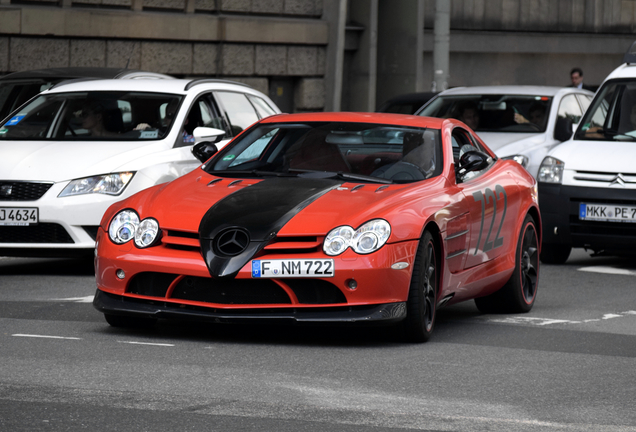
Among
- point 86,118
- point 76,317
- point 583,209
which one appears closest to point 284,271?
point 76,317

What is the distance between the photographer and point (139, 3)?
69.7 feet

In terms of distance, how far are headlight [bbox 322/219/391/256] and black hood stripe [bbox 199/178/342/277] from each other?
27 centimetres

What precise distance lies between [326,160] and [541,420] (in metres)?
3.10

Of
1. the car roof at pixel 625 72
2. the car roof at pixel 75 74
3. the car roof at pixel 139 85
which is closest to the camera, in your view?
the car roof at pixel 139 85

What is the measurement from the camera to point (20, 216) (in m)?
10.1

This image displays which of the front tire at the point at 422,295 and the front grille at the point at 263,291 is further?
the front tire at the point at 422,295

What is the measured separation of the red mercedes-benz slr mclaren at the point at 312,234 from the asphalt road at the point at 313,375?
0.23 metres

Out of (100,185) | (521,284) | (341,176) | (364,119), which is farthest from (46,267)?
(521,284)

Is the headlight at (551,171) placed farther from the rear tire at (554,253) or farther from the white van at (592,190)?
Result: the rear tire at (554,253)

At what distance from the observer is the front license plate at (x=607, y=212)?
38.3ft

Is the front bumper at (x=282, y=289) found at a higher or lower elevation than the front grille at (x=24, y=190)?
lower

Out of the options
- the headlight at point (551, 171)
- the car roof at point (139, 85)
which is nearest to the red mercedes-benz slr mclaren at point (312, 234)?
the car roof at point (139, 85)

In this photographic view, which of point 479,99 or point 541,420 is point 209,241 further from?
point 479,99

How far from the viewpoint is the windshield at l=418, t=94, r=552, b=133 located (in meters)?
15.2
